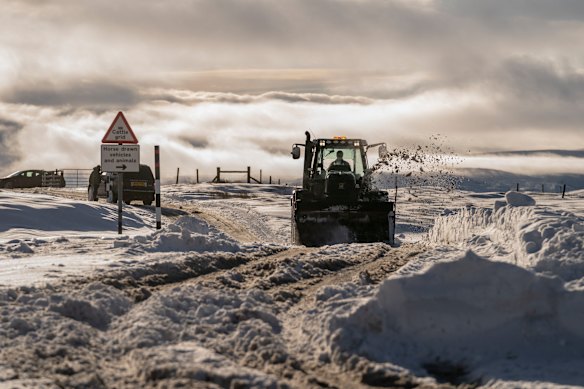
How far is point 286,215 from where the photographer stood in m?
32.2

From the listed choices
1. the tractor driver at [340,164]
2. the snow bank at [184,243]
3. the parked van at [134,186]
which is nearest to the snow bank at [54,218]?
the snow bank at [184,243]

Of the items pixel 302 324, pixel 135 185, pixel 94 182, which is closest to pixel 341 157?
pixel 302 324

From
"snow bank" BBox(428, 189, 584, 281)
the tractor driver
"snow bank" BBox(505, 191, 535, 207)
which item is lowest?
"snow bank" BBox(428, 189, 584, 281)

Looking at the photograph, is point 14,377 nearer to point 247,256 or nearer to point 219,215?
point 247,256

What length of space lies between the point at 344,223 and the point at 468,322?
10575 mm

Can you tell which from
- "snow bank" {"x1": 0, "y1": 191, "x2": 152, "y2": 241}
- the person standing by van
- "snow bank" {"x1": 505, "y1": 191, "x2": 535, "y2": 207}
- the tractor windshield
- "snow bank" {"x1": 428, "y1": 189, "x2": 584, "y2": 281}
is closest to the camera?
"snow bank" {"x1": 428, "y1": 189, "x2": 584, "y2": 281}

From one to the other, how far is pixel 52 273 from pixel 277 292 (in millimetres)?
3133

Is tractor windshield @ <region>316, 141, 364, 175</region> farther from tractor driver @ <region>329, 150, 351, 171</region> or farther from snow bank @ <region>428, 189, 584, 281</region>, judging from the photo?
snow bank @ <region>428, 189, 584, 281</region>

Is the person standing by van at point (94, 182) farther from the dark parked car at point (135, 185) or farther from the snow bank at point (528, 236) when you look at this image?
the snow bank at point (528, 236)

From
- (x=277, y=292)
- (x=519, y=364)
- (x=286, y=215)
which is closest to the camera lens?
(x=519, y=364)

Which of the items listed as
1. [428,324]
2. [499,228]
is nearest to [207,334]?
[428,324]

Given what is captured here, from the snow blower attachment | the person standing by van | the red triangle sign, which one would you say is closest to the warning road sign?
the red triangle sign

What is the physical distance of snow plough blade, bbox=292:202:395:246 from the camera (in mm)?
17328

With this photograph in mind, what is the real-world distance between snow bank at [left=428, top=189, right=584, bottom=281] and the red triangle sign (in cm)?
721
